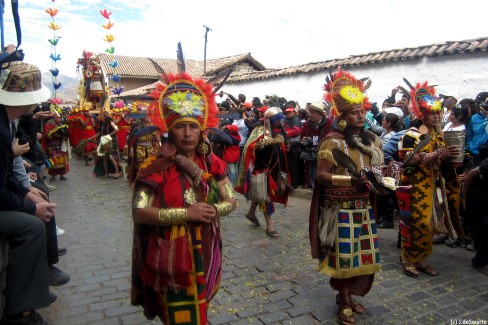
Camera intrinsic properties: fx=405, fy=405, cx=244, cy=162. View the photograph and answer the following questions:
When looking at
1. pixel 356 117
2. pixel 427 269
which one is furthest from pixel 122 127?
pixel 356 117

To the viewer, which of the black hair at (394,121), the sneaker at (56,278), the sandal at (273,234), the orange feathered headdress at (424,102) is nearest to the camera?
the sneaker at (56,278)

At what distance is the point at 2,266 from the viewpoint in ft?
10.2

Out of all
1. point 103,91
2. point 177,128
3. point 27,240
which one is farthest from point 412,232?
point 103,91

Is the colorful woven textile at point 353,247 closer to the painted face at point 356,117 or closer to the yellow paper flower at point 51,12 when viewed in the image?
the painted face at point 356,117

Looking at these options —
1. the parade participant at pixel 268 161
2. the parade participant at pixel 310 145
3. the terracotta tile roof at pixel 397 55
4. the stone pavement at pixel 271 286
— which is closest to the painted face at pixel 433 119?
the stone pavement at pixel 271 286

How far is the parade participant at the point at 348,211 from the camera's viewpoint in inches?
148

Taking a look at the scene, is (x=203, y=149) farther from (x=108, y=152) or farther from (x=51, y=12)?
(x=51, y=12)

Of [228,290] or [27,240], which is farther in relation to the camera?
[228,290]

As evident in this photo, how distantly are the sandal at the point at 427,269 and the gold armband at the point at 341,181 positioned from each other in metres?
2.17

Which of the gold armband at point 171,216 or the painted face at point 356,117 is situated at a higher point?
the painted face at point 356,117

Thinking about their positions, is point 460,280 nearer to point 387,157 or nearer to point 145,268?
point 387,157

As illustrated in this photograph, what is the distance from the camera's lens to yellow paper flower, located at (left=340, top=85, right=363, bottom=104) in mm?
3777

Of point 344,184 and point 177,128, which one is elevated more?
point 177,128

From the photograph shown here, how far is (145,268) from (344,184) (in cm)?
188
